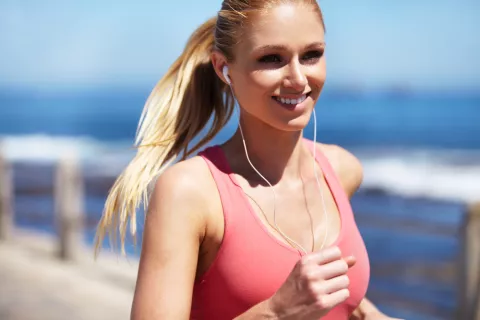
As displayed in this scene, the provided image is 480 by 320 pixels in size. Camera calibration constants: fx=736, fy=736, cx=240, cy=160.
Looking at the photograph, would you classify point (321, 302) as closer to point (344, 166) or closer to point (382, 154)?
point (344, 166)

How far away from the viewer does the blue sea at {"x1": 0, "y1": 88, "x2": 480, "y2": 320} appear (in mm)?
8984

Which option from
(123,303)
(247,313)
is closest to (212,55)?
(247,313)

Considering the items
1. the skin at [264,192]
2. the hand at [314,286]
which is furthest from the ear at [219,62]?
the hand at [314,286]

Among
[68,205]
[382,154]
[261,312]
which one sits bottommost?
[382,154]

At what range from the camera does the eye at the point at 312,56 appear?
189cm

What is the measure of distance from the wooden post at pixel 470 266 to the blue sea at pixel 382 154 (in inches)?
8.1

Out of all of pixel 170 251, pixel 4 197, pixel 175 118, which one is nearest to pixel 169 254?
pixel 170 251

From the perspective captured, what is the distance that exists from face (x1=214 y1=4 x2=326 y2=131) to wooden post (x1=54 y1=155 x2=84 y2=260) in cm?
609

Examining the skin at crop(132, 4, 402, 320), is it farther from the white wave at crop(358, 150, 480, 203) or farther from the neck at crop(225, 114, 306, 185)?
the white wave at crop(358, 150, 480, 203)

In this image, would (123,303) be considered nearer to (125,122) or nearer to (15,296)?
(15,296)

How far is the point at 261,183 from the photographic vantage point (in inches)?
79.4

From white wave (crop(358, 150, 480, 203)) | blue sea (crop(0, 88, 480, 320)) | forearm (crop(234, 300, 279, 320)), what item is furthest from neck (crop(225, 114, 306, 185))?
white wave (crop(358, 150, 480, 203))

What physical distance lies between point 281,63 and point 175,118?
1.33 feet

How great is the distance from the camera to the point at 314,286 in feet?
5.38
